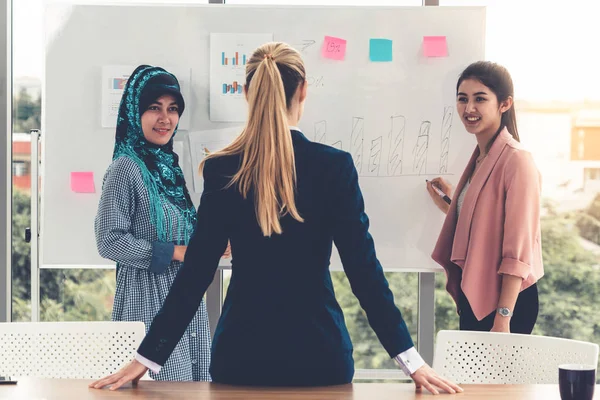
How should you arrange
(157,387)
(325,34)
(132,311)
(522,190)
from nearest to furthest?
(157,387)
(522,190)
(132,311)
(325,34)

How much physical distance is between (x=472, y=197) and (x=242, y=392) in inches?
55.2

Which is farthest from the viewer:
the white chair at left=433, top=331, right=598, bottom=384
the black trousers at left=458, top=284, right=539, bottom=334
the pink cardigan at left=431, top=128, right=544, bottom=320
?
the black trousers at left=458, top=284, right=539, bottom=334

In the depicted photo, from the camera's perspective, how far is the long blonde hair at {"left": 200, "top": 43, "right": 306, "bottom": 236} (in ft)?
5.51

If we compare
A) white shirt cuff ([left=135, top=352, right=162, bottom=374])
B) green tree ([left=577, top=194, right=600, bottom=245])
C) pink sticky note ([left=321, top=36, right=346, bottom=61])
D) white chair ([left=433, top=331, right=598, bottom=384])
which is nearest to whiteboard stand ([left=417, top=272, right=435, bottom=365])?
green tree ([left=577, top=194, right=600, bottom=245])

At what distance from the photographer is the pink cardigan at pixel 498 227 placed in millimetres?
2576

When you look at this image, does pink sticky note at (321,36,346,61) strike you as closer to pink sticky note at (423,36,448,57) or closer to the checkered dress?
pink sticky note at (423,36,448,57)

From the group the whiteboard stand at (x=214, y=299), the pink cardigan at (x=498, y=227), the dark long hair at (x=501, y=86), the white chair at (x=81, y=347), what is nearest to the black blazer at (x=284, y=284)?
the white chair at (x=81, y=347)

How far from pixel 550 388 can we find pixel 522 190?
1.02 meters

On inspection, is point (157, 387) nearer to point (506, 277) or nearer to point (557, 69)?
point (506, 277)

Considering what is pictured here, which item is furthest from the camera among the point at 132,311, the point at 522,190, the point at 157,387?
the point at 132,311

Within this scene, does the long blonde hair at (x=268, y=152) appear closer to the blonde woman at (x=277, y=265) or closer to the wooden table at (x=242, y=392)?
the blonde woman at (x=277, y=265)

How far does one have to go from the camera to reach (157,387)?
165 centimetres

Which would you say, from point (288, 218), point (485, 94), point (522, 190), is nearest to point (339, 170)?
point (288, 218)

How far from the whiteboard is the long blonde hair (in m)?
1.35
